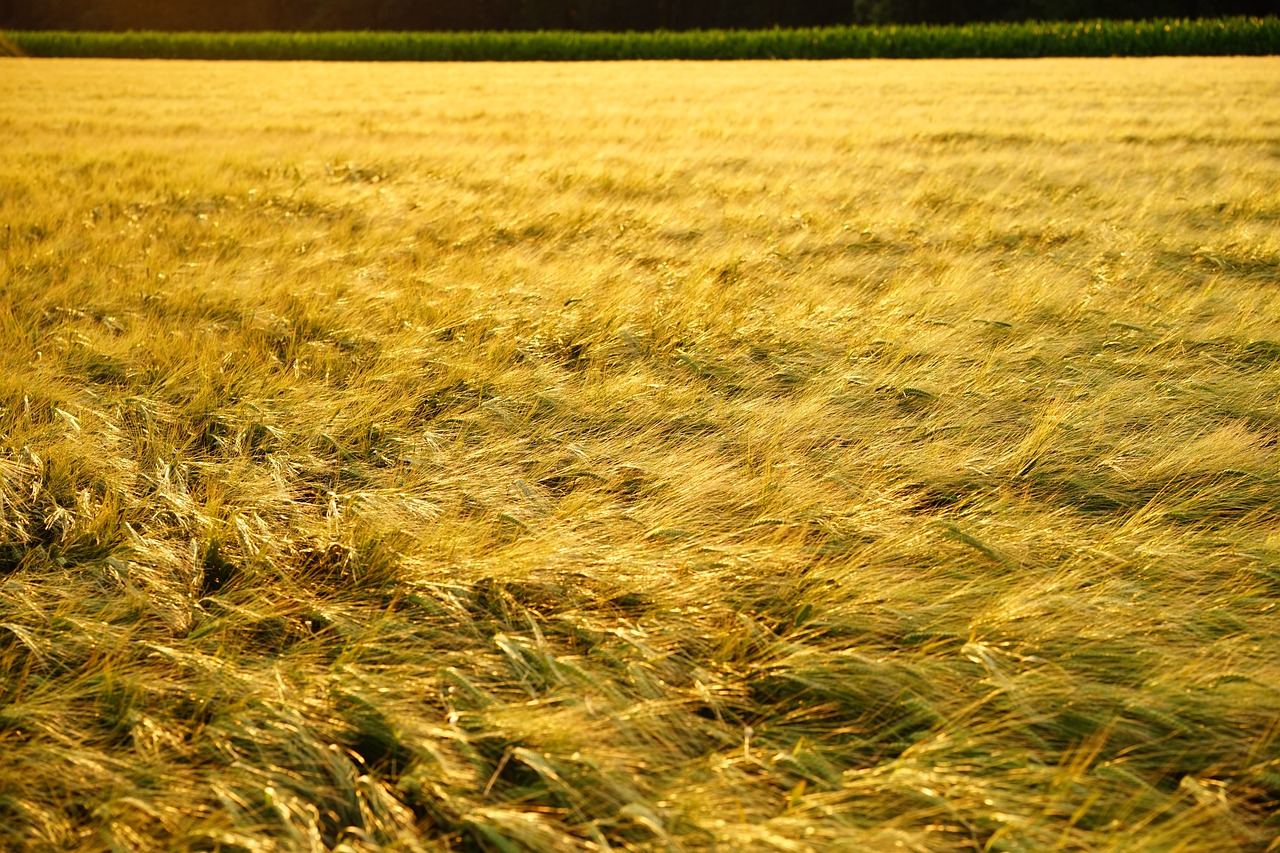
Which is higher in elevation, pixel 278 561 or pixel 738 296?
pixel 738 296

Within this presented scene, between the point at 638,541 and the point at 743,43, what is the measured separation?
32.1 metres

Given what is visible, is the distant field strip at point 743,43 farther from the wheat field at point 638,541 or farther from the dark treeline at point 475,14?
the wheat field at point 638,541

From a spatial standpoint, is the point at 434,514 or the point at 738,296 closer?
the point at 434,514

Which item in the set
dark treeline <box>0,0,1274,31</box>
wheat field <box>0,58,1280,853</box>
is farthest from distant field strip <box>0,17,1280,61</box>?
wheat field <box>0,58,1280,853</box>

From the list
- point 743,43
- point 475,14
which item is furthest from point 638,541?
point 475,14

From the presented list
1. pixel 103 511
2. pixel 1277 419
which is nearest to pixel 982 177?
pixel 1277 419

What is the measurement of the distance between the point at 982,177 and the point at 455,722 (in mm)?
6686

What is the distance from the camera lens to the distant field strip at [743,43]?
2670cm

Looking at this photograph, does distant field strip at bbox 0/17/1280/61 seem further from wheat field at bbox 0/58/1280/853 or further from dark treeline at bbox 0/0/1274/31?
wheat field at bbox 0/58/1280/853

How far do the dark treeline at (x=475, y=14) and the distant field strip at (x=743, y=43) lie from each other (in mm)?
12579

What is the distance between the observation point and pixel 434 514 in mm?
2068

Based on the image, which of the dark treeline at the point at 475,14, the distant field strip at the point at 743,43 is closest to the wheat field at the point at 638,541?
the distant field strip at the point at 743,43

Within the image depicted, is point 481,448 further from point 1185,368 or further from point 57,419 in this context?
point 1185,368

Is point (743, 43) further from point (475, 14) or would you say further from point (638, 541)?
point (638, 541)
